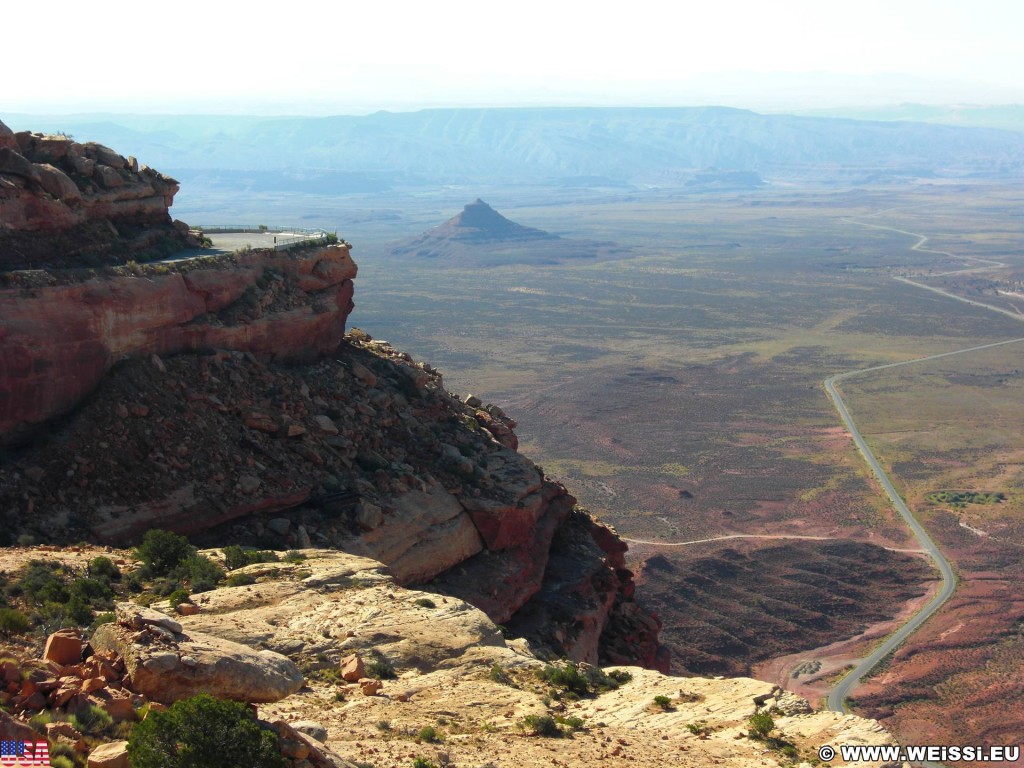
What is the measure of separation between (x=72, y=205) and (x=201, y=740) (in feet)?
70.5

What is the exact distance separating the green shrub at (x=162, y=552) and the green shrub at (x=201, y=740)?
9.41 m

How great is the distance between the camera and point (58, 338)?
93.9ft

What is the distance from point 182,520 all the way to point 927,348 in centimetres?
13862

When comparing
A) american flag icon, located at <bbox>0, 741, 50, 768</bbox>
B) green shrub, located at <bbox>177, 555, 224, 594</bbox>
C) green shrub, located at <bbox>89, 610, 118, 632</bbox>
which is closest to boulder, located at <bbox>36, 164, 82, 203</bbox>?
green shrub, located at <bbox>177, 555, 224, 594</bbox>

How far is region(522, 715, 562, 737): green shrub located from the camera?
2066 cm

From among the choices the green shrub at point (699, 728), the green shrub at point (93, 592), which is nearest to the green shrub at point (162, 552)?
the green shrub at point (93, 592)

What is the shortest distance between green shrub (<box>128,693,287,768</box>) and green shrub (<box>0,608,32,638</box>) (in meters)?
5.61

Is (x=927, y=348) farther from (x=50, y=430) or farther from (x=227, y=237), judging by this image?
(x=50, y=430)

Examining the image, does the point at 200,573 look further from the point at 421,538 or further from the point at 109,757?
the point at 109,757

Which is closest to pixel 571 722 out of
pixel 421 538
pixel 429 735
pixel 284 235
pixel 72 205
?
pixel 429 735

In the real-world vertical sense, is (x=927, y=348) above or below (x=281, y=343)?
below

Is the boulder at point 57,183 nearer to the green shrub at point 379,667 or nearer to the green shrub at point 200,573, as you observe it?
the green shrub at point 200,573

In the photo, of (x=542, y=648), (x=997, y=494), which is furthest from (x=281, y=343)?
(x=997, y=494)

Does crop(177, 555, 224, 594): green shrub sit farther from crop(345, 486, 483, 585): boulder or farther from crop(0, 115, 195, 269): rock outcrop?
crop(0, 115, 195, 269): rock outcrop
